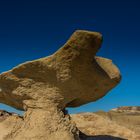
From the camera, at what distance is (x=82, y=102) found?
516 inches

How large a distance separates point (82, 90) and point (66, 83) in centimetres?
115

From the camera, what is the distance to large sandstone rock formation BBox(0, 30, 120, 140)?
32.3ft

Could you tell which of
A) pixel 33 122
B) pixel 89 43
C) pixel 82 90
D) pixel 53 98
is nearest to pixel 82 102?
pixel 82 90

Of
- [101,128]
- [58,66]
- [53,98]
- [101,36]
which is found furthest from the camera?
[101,128]

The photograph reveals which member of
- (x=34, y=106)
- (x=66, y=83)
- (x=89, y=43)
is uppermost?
(x=89, y=43)

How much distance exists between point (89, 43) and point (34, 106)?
327 centimetres

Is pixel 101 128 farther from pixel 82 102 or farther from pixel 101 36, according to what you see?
pixel 101 36

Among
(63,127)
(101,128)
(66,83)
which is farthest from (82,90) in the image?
(101,128)

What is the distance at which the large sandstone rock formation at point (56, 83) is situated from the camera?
986cm

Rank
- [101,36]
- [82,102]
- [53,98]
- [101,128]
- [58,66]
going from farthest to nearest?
[101,128]
[82,102]
[53,98]
[58,66]
[101,36]

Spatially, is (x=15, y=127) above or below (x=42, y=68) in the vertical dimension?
below

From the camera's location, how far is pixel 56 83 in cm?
1071

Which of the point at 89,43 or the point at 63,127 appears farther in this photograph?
the point at 63,127

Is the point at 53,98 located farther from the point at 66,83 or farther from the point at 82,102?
the point at 82,102
